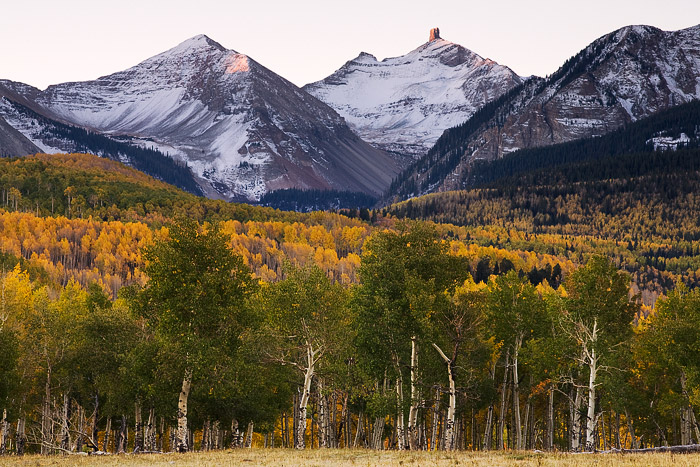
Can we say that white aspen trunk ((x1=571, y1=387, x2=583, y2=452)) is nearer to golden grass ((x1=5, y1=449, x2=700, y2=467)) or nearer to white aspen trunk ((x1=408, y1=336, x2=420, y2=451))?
white aspen trunk ((x1=408, y1=336, x2=420, y2=451))

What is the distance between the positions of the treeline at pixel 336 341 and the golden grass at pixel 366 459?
138 inches

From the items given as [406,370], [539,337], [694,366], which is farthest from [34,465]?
[694,366]

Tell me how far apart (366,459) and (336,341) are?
11703 mm

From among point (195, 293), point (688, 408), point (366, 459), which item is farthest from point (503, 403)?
point (195, 293)

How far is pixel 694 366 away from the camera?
4631 cm

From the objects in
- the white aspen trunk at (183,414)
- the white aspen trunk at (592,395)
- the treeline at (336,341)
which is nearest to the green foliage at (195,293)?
the treeline at (336,341)

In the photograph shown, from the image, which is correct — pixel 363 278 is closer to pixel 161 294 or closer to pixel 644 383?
pixel 161 294

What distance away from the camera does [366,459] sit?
35.8 m

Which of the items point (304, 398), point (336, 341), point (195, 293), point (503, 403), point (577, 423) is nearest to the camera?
point (195, 293)

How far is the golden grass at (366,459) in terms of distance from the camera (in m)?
31.7

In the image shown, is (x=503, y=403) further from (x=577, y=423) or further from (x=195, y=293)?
(x=195, y=293)

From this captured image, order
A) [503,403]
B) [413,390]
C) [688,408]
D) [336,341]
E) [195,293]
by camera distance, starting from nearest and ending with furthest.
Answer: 1. [195,293]
2. [413,390]
3. [336,341]
4. [688,408]
5. [503,403]

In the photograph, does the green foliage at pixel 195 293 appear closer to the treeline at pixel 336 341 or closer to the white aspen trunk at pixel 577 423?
the treeline at pixel 336 341

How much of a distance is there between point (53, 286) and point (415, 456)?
13008cm
